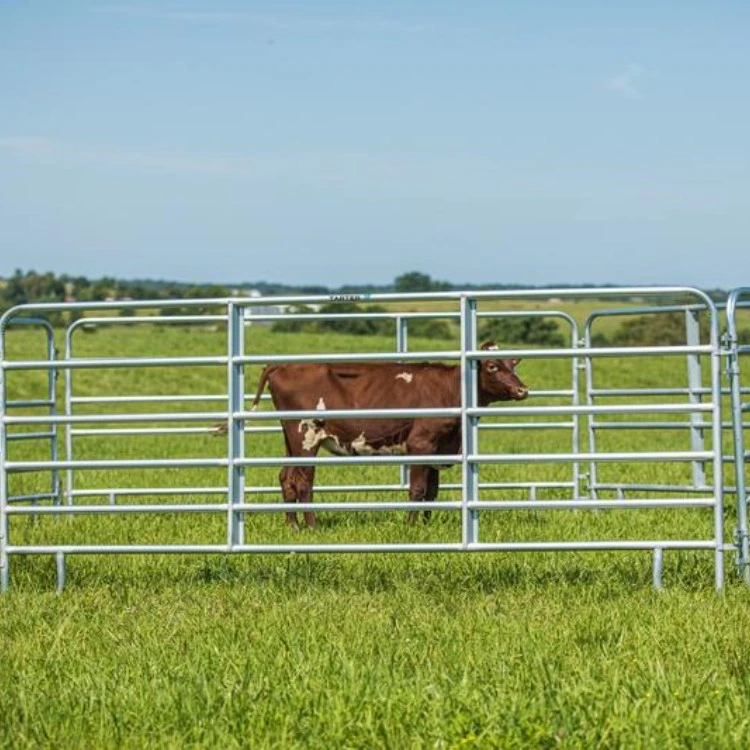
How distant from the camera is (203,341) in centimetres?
5859

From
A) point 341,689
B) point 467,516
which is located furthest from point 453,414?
point 341,689

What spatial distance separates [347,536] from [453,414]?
117 inches

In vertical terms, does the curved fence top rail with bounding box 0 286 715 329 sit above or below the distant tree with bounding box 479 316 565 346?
below

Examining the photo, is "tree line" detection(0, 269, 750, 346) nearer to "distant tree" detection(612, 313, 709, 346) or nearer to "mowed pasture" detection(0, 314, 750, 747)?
"distant tree" detection(612, 313, 709, 346)

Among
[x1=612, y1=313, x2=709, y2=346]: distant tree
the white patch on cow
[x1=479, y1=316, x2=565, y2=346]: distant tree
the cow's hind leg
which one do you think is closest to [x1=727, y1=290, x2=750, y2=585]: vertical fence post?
the white patch on cow

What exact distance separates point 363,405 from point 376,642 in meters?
6.59

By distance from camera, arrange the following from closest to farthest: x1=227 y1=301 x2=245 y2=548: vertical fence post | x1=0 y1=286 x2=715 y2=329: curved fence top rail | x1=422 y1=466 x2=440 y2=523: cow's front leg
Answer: x1=0 y1=286 x2=715 y2=329: curved fence top rail → x1=227 y1=301 x2=245 y2=548: vertical fence post → x1=422 y1=466 x2=440 y2=523: cow's front leg

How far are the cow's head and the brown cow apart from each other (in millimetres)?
54

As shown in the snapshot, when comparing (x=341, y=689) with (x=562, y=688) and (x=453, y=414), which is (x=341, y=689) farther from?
(x=453, y=414)

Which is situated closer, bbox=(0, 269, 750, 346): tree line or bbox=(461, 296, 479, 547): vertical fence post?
bbox=(461, 296, 479, 547): vertical fence post

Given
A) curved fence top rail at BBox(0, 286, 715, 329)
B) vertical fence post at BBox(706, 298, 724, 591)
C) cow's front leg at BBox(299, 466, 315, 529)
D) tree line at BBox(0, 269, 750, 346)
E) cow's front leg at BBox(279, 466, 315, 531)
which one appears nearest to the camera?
vertical fence post at BBox(706, 298, 724, 591)

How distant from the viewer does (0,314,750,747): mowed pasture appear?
6.07 m

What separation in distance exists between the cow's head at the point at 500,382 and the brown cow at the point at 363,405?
54mm

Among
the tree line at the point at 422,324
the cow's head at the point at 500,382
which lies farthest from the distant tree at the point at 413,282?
the cow's head at the point at 500,382
